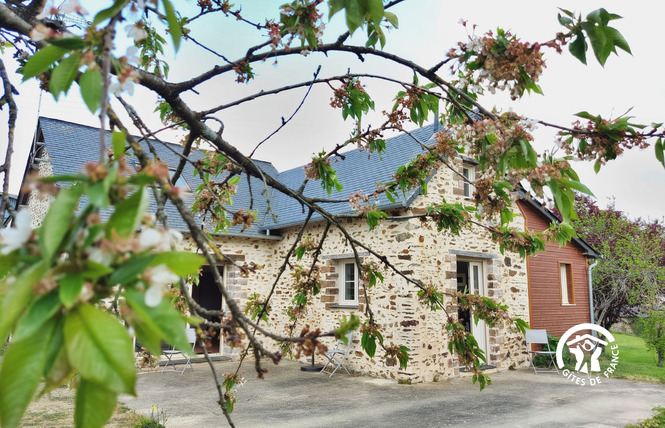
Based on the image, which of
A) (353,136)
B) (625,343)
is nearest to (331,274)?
(353,136)

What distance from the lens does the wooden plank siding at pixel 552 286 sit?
1105cm

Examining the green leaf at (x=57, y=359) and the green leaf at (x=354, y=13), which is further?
the green leaf at (x=354, y=13)

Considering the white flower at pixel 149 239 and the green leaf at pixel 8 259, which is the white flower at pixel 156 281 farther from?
the green leaf at pixel 8 259

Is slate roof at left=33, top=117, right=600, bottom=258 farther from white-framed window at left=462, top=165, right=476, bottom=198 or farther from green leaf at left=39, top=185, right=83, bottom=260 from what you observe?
green leaf at left=39, top=185, right=83, bottom=260

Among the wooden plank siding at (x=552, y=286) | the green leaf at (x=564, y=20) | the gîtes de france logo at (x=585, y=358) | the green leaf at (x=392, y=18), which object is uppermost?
the green leaf at (x=392, y=18)

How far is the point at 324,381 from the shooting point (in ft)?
27.3

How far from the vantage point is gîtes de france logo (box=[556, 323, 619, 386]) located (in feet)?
30.6

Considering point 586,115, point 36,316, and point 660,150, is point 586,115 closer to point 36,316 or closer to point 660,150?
point 660,150

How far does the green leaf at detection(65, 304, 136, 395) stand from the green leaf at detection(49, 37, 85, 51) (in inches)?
17.6

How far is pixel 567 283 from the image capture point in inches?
495

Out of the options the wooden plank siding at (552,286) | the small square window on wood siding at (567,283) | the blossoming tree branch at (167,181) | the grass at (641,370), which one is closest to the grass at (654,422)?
the grass at (641,370)

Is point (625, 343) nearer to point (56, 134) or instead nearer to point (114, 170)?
point (56, 134)

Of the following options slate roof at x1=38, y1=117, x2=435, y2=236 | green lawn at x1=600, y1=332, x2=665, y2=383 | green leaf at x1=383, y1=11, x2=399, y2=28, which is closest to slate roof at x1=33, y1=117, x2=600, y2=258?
slate roof at x1=38, y1=117, x2=435, y2=236

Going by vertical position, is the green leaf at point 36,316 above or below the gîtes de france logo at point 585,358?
above
